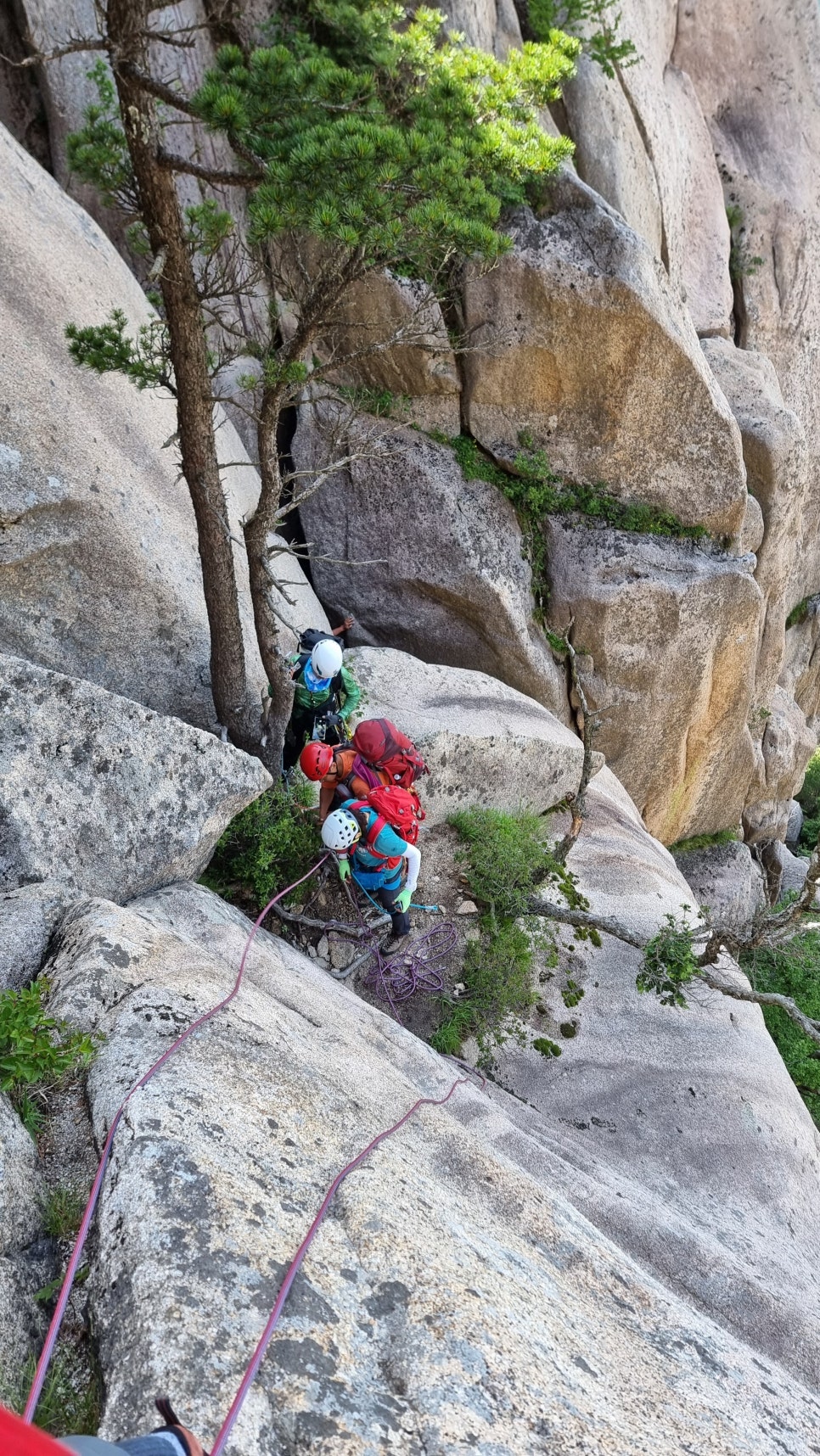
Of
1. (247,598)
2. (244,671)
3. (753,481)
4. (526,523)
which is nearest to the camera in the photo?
(244,671)

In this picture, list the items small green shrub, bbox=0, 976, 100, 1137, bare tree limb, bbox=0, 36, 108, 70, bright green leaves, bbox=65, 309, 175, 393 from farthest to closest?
1. bright green leaves, bbox=65, 309, 175, 393
2. bare tree limb, bbox=0, 36, 108, 70
3. small green shrub, bbox=0, 976, 100, 1137

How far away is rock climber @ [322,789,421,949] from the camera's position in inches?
278

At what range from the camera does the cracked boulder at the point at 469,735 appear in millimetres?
9758

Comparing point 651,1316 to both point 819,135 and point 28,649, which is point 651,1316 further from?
point 819,135

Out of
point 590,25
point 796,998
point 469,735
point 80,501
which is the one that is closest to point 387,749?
point 469,735

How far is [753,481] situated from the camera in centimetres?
1600

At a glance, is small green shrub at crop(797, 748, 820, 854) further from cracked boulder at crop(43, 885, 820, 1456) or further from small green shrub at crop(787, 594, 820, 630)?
cracked boulder at crop(43, 885, 820, 1456)

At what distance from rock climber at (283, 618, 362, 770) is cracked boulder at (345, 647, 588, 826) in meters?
1.23

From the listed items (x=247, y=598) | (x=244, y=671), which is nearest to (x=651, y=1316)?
(x=244, y=671)

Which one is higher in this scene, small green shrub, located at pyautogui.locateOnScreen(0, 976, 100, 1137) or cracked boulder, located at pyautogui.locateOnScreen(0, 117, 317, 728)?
cracked boulder, located at pyautogui.locateOnScreen(0, 117, 317, 728)

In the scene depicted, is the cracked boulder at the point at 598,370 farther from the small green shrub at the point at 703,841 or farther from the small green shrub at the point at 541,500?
the small green shrub at the point at 703,841

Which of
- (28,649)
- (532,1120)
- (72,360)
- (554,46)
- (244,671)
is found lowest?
(532,1120)

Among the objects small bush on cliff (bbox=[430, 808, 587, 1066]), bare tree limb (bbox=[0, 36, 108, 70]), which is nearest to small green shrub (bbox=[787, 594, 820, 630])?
small bush on cliff (bbox=[430, 808, 587, 1066])

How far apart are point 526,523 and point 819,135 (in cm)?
1349
